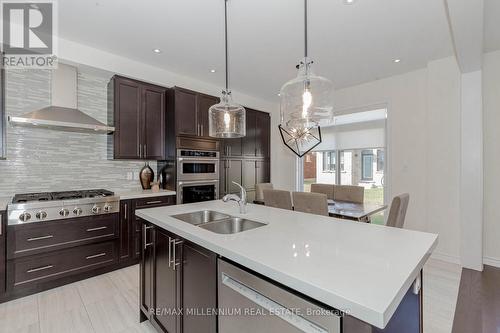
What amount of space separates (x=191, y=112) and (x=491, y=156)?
13.9ft

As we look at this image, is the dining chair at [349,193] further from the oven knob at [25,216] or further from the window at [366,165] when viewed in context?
the oven knob at [25,216]

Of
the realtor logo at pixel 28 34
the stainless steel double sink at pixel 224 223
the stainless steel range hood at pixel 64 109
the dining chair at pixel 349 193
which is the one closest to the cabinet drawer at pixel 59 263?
the stainless steel range hood at pixel 64 109

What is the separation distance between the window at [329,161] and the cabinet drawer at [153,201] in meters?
3.95

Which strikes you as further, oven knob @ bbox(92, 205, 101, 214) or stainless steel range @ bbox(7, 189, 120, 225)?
oven knob @ bbox(92, 205, 101, 214)

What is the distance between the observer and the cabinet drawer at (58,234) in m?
2.27

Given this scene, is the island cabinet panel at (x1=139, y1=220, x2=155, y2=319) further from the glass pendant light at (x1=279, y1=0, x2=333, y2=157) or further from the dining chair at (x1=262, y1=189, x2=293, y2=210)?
the dining chair at (x1=262, y1=189, x2=293, y2=210)

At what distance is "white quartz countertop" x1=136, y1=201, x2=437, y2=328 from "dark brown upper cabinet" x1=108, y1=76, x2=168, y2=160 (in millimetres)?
1929

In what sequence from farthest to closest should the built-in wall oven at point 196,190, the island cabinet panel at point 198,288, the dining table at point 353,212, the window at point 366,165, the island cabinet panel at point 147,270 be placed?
the window at point 366,165 < the built-in wall oven at point 196,190 < the dining table at point 353,212 < the island cabinet panel at point 147,270 < the island cabinet panel at point 198,288

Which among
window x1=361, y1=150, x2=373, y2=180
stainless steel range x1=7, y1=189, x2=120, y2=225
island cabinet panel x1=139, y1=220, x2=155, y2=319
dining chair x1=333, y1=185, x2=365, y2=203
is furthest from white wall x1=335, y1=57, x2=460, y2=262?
stainless steel range x1=7, y1=189, x2=120, y2=225

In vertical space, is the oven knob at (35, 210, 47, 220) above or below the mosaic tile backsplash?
below

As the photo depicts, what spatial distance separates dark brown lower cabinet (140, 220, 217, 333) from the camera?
4.25 ft

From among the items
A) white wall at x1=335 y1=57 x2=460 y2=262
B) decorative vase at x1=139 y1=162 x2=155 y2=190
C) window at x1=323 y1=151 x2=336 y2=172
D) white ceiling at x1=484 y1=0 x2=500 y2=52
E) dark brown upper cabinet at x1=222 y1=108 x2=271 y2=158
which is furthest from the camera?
window at x1=323 y1=151 x2=336 y2=172

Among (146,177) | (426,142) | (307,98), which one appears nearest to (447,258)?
(426,142)

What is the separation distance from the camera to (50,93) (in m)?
2.85
